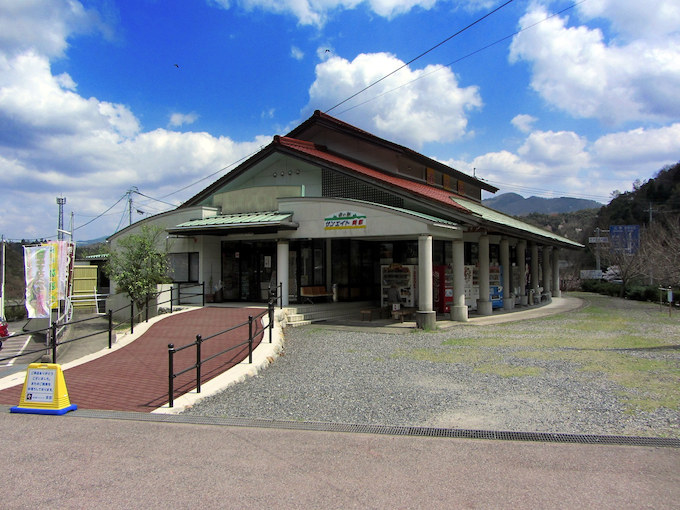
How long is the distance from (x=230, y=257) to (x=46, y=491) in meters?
16.8

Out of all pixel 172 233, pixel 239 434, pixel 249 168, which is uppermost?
pixel 249 168

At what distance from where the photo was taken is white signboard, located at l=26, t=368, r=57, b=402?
7320 mm

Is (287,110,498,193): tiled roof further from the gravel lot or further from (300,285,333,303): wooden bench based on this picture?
the gravel lot

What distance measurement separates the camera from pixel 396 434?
612cm

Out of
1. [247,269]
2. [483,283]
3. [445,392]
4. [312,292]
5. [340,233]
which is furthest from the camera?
[247,269]

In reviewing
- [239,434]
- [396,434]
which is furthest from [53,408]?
[396,434]

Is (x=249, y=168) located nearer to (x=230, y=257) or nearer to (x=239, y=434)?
(x=230, y=257)

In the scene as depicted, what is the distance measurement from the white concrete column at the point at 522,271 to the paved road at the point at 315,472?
809 inches

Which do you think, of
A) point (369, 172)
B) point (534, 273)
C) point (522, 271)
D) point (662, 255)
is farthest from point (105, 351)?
point (662, 255)

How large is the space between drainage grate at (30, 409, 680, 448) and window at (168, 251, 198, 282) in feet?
45.2

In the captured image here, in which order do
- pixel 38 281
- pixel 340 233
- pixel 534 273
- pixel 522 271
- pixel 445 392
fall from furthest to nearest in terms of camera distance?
pixel 534 273
pixel 522 271
pixel 340 233
pixel 38 281
pixel 445 392

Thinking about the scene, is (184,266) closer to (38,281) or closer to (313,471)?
(38,281)

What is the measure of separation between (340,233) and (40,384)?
1120 centimetres

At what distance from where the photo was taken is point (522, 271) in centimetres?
2566
